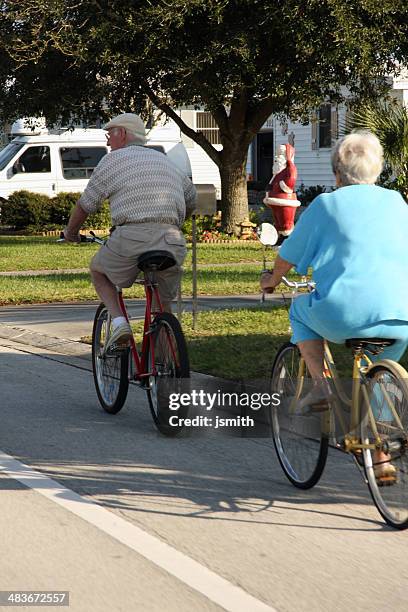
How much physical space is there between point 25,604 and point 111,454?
2.66m

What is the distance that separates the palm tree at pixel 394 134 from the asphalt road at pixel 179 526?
6.13m

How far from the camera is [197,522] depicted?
5957 mm

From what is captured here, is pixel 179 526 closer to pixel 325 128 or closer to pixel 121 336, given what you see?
pixel 121 336

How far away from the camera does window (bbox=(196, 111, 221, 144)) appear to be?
141ft

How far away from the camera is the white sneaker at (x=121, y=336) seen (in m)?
8.21

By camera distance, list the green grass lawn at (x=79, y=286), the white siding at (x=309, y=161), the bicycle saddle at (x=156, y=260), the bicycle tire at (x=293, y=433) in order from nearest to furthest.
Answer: the bicycle tire at (x=293, y=433), the bicycle saddle at (x=156, y=260), the green grass lawn at (x=79, y=286), the white siding at (x=309, y=161)

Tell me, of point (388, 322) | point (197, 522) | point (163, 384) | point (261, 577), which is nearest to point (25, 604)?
point (261, 577)

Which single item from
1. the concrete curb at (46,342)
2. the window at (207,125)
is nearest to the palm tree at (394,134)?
the concrete curb at (46,342)

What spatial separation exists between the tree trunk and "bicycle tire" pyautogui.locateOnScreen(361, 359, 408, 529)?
22697 mm

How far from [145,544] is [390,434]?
1192 millimetres

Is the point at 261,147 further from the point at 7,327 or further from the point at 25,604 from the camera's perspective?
the point at 25,604

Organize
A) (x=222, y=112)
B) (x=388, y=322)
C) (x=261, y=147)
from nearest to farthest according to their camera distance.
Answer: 1. (x=388, y=322)
2. (x=222, y=112)
3. (x=261, y=147)

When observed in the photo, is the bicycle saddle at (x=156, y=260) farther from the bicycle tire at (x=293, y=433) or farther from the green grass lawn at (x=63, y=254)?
the green grass lawn at (x=63, y=254)

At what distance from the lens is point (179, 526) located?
19.3 ft
